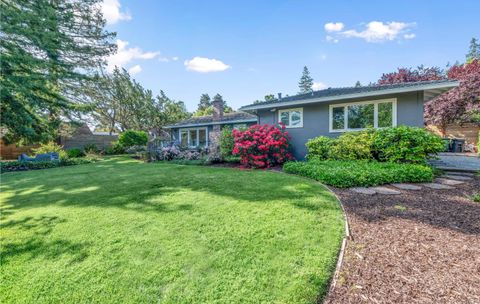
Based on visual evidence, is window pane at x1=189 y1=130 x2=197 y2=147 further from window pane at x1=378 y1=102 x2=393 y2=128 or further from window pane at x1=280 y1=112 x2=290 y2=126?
window pane at x1=378 y1=102 x2=393 y2=128

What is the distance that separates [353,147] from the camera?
8141 millimetres

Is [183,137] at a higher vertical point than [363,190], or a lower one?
higher

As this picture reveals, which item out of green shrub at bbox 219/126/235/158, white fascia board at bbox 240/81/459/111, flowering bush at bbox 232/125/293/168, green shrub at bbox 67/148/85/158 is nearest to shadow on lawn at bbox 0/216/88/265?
flowering bush at bbox 232/125/293/168

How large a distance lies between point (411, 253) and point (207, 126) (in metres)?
16.9

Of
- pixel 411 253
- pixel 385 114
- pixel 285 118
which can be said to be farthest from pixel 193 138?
pixel 411 253

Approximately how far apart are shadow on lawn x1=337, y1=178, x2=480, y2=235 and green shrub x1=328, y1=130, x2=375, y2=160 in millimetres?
2942

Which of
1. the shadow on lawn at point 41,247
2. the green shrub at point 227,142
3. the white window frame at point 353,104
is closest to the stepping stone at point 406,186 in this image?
the white window frame at point 353,104

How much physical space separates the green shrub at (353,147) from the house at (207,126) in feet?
25.4

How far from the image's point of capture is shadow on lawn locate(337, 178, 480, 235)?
11.5ft

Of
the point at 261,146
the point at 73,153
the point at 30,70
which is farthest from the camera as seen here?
the point at 73,153

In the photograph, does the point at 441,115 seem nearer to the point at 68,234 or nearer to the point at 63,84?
the point at 68,234

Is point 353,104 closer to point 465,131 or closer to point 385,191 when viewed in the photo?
point 385,191

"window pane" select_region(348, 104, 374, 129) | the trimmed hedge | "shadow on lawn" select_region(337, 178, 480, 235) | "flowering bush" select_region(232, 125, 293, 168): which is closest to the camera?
"shadow on lawn" select_region(337, 178, 480, 235)

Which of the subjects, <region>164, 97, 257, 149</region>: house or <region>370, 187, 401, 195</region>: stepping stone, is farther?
<region>164, 97, 257, 149</region>: house
